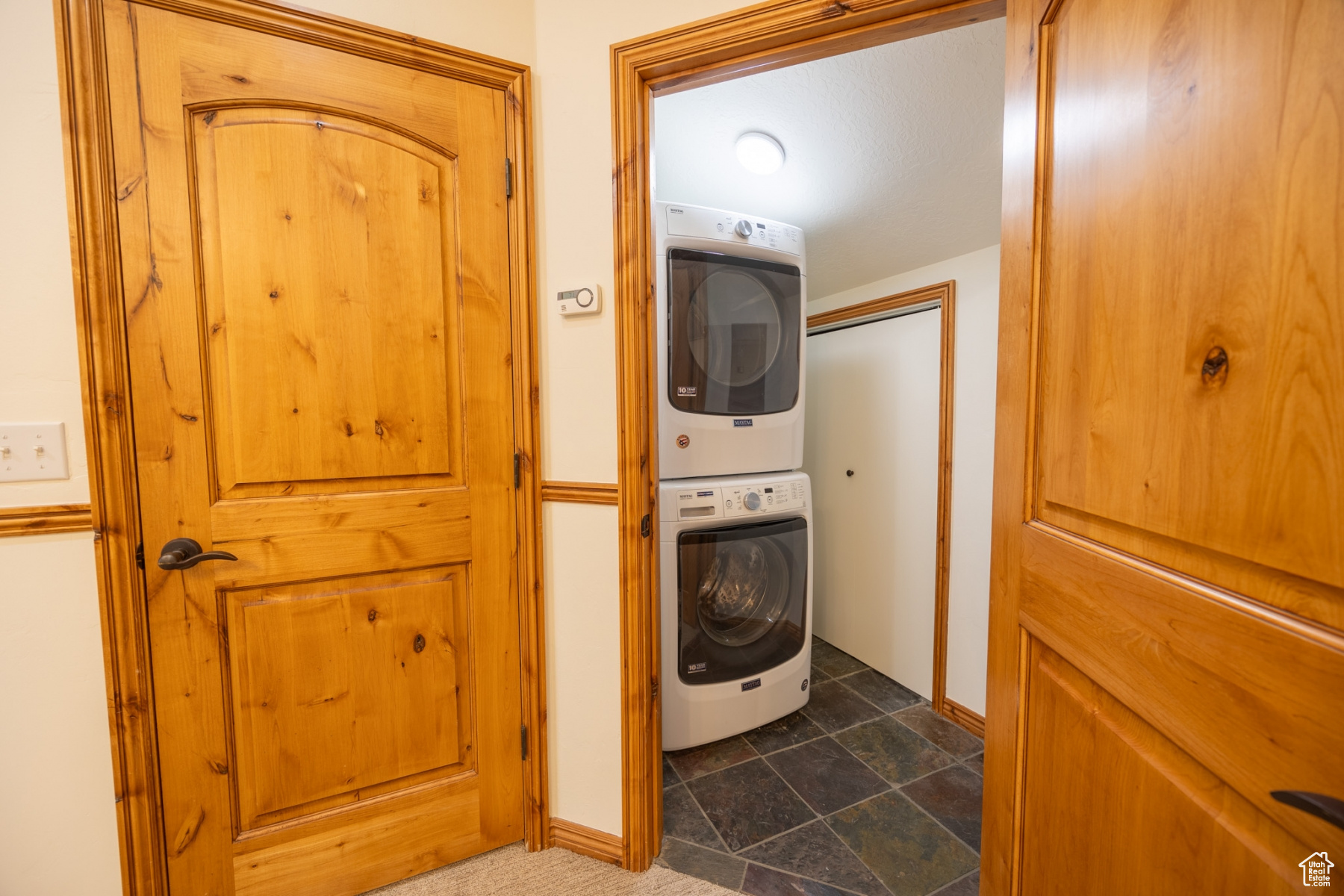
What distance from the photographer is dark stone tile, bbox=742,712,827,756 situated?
1845 millimetres

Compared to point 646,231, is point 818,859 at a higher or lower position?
lower

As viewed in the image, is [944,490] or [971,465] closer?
[971,465]

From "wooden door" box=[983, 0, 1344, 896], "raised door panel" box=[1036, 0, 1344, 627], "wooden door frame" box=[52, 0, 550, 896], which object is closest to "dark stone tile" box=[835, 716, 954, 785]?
"wooden door" box=[983, 0, 1344, 896]

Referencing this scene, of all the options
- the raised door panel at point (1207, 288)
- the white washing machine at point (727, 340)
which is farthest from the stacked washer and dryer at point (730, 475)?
the raised door panel at point (1207, 288)

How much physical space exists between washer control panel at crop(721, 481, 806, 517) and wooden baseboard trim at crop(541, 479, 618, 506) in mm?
602

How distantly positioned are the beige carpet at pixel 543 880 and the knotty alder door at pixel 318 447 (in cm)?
4

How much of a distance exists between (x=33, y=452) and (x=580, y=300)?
114 cm

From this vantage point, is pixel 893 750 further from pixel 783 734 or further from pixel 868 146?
pixel 868 146

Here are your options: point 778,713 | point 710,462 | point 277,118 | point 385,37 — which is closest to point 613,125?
point 385,37

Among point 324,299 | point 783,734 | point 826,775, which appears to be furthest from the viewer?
point 783,734

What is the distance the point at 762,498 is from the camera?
180 cm

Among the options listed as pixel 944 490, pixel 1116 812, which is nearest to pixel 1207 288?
pixel 1116 812
